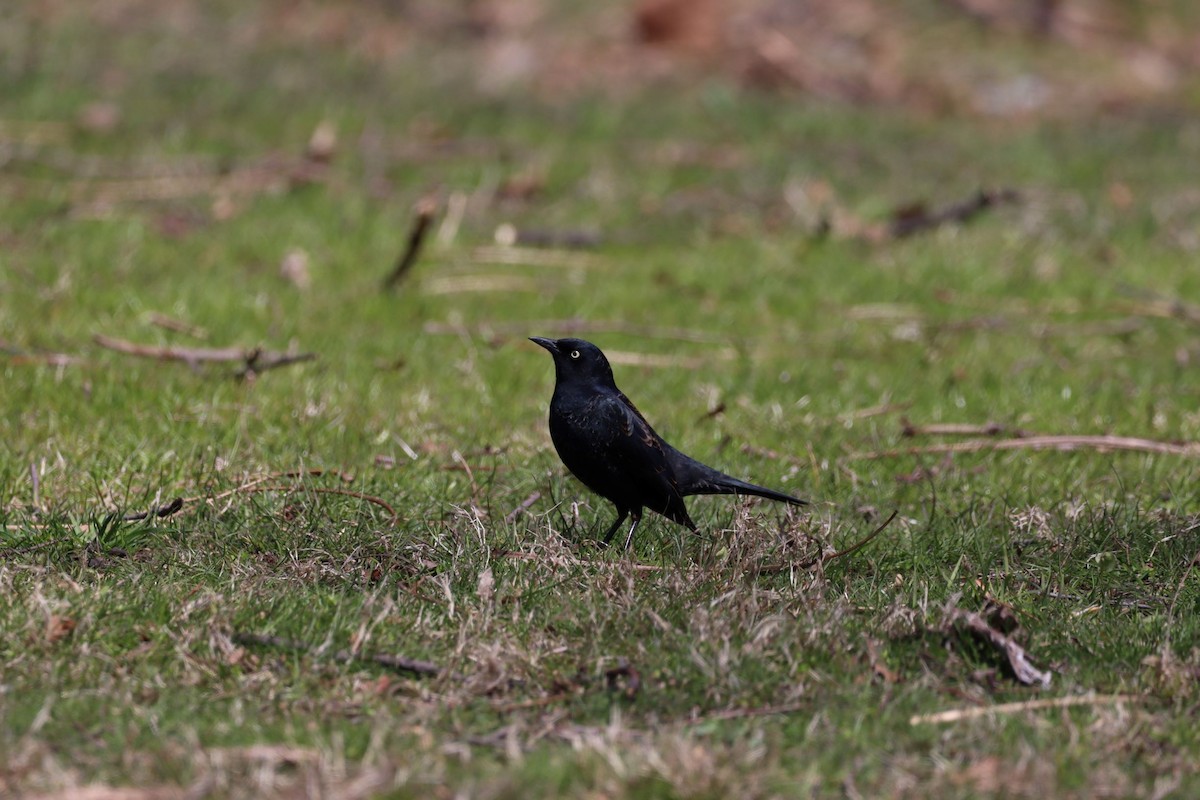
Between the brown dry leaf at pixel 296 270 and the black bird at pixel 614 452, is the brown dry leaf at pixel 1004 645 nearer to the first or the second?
the black bird at pixel 614 452

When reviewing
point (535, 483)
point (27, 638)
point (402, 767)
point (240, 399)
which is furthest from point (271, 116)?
point (402, 767)

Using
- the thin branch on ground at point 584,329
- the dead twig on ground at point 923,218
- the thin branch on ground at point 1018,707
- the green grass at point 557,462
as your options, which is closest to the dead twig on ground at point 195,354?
the green grass at point 557,462

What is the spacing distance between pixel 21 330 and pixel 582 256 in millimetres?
3626

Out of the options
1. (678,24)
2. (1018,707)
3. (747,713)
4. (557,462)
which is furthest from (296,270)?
(678,24)

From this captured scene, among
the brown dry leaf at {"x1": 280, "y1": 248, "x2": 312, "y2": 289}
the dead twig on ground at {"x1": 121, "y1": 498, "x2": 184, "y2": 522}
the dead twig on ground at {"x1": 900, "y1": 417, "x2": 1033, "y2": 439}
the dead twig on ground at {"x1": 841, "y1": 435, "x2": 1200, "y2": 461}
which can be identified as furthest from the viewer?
the brown dry leaf at {"x1": 280, "y1": 248, "x2": 312, "y2": 289}

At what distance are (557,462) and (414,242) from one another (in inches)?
99.3

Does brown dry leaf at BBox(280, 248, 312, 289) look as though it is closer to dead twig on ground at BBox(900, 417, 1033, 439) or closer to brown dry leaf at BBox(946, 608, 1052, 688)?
dead twig on ground at BBox(900, 417, 1033, 439)

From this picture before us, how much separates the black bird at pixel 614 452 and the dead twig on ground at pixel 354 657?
3.67 feet

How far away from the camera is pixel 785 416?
262 inches

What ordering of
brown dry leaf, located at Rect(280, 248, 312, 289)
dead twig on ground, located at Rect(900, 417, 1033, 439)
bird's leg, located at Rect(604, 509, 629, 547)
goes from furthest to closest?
brown dry leaf, located at Rect(280, 248, 312, 289)
dead twig on ground, located at Rect(900, 417, 1033, 439)
bird's leg, located at Rect(604, 509, 629, 547)

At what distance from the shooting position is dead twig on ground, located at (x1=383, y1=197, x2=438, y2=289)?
790cm

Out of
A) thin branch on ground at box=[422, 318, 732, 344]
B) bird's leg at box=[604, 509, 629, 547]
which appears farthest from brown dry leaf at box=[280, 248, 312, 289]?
bird's leg at box=[604, 509, 629, 547]

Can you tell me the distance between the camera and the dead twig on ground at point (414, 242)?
25.9 feet

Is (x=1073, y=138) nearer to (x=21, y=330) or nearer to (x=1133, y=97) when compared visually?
(x=1133, y=97)
